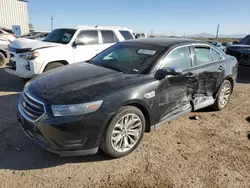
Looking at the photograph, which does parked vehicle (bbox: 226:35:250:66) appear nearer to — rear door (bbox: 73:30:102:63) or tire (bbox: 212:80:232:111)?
tire (bbox: 212:80:232:111)

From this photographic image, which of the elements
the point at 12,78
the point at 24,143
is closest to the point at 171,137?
the point at 24,143

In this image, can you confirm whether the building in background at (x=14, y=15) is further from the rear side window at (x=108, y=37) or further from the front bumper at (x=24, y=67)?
the front bumper at (x=24, y=67)

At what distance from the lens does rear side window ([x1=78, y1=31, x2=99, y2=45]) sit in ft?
22.6

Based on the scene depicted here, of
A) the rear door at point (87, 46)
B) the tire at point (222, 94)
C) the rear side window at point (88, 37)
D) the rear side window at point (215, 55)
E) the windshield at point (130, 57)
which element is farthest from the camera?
the rear side window at point (88, 37)

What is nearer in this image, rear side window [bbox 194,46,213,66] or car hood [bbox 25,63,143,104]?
car hood [bbox 25,63,143,104]

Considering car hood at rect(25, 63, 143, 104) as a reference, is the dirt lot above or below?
below

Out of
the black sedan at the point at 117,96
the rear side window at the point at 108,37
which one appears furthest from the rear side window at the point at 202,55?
the rear side window at the point at 108,37

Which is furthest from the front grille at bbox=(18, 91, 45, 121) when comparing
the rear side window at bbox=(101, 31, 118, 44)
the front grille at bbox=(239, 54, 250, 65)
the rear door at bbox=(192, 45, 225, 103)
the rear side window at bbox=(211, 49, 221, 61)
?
the front grille at bbox=(239, 54, 250, 65)

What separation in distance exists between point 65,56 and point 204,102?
407 centimetres

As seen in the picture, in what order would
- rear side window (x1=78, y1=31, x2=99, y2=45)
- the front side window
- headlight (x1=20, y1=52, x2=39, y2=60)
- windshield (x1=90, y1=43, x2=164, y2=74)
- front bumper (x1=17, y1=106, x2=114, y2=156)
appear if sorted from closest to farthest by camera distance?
front bumper (x1=17, y1=106, x2=114, y2=156) → windshield (x1=90, y1=43, x2=164, y2=74) → the front side window → headlight (x1=20, y1=52, x2=39, y2=60) → rear side window (x1=78, y1=31, x2=99, y2=45)

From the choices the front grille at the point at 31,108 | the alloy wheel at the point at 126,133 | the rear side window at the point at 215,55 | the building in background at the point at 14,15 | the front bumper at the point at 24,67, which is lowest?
the alloy wheel at the point at 126,133

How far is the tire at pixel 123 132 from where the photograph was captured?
114 inches

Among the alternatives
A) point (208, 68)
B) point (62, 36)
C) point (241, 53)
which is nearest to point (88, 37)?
point (62, 36)

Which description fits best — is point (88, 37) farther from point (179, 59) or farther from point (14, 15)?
point (14, 15)
